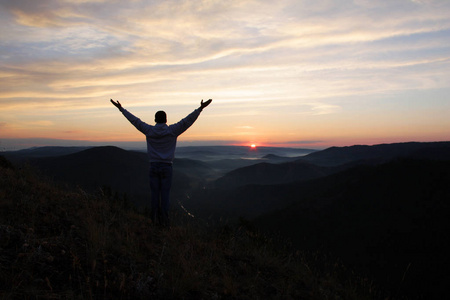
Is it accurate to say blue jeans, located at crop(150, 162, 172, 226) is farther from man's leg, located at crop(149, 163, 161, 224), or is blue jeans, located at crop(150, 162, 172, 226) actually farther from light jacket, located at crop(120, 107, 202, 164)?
light jacket, located at crop(120, 107, 202, 164)

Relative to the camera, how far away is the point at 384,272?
2652 centimetres

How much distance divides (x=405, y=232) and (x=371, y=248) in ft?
16.6

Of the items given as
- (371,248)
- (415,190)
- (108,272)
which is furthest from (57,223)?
(415,190)

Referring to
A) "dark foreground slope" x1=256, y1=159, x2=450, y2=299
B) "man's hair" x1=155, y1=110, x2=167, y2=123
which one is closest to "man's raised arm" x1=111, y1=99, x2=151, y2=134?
"man's hair" x1=155, y1=110, x2=167, y2=123

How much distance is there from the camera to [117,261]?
345cm

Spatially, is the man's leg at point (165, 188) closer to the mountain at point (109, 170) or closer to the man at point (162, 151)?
the man at point (162, 151)

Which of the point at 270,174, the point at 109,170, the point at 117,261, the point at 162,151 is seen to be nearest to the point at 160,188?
the point at 162,151

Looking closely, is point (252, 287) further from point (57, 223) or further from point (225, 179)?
point (225, 179)

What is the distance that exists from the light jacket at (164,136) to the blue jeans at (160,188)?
168mm

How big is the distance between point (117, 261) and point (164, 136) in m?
2.64

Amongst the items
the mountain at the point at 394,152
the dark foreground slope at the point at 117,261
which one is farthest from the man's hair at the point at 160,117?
the mountain at the point at 394,152

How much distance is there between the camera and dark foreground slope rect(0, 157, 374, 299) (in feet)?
9.36

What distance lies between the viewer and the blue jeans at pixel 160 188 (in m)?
5.46

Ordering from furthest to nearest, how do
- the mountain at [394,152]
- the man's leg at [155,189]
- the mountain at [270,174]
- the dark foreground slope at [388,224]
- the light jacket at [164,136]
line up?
the mountain at [270,174] → the mountain at [394,152] → the dark foreground slope at [388,224] → the man's leg at [155,189] → the light jacket at [164,136]
